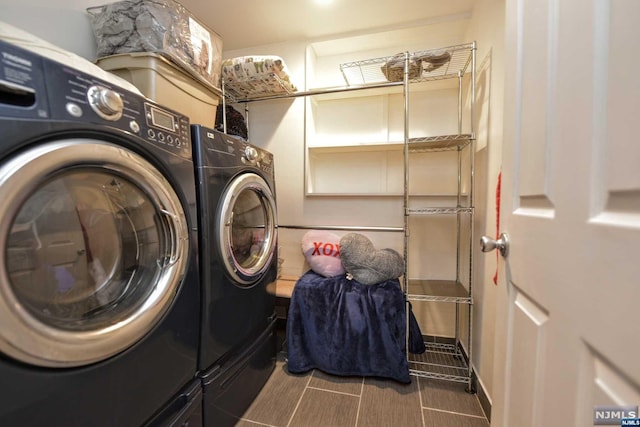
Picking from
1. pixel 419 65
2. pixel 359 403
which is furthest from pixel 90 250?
pixel 419 65

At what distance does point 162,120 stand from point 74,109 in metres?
0.25

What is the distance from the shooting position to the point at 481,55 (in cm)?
137

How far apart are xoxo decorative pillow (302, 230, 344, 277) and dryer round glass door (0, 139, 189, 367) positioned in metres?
0.90

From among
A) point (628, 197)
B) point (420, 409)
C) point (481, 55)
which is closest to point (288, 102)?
point (481, 55)

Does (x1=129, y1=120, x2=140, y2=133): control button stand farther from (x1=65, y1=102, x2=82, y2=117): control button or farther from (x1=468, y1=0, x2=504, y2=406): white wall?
(x1=468, y1=0, x2=504, y2=406): white wall

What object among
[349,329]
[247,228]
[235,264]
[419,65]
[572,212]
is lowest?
[349,329]

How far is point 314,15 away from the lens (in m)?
1.61

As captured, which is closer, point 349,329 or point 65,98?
point 65,98

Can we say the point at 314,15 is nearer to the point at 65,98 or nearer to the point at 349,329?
the point at 65,98

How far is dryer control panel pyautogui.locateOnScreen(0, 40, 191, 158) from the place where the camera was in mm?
461

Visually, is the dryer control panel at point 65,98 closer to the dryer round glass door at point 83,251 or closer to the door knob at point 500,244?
the dryer round glass door at point 83,251

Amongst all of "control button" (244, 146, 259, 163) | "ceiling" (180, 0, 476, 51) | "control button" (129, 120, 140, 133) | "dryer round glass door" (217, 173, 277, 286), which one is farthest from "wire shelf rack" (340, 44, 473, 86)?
"control button" (129, 120, 140, 133)

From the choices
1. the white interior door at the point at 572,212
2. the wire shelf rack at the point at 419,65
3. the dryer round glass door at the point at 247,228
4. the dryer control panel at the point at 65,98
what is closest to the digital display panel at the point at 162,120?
the dryer control panel at the point at 65,98

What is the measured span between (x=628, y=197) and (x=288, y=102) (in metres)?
1.91
